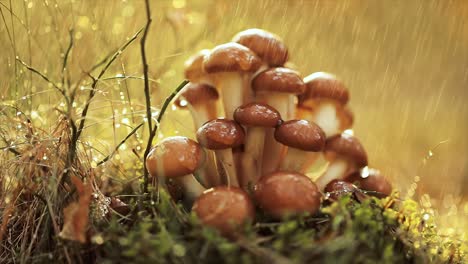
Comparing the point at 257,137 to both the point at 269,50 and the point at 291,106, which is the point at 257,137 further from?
the point at 269,50

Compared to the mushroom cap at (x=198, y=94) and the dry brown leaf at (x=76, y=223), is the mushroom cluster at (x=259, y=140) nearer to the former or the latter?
the mushroom cap at (x=198, y=94)

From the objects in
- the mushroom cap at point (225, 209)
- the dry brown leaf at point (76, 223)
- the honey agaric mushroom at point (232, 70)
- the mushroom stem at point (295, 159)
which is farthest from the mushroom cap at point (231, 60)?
the dry brown leaf at point (76, 223)

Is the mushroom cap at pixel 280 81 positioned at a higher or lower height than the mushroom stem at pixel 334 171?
higher

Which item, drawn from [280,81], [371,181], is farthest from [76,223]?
[371,181]

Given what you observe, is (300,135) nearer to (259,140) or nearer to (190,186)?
(259,140)

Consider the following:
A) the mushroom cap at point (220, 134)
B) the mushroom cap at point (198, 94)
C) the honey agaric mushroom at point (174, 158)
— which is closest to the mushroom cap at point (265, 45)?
the mushroom cap at point (198, 94)

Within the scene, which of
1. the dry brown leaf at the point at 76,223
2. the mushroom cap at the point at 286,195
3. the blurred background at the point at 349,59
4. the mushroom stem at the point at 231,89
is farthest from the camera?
the blurred background at the point at 349,59

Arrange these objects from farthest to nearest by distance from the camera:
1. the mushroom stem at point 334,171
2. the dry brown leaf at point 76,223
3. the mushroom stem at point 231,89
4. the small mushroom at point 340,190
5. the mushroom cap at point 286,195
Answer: the mushroom stem at point 334,171, the mushroom stem at point 231,89, the small mushroom at point 340,190, the mushroom cap at point 286,195, the dry brown leaf at point 76,223

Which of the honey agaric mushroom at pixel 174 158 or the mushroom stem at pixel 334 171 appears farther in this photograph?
the mushroom stem at pixel 334 171

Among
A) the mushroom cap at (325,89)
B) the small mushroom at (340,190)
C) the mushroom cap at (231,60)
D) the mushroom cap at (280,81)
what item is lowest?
the small mushroom at (340,190)
